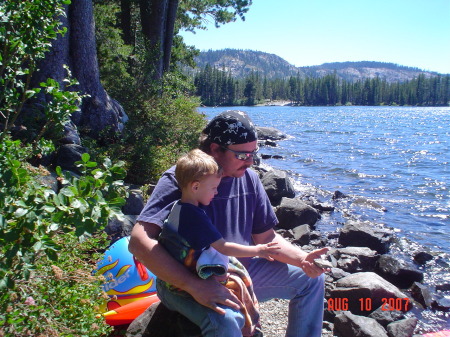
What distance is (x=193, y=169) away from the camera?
2.42m

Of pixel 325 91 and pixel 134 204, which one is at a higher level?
pixel 325 91

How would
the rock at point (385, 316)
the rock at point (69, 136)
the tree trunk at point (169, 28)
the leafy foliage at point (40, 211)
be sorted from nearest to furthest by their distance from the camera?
the leafy foliage at point (40, 211), the rock at point (385, 316), the rock at point (69, 136), the tree trunk at point (169, 28)

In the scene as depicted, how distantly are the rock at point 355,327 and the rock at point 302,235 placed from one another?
12.3ft

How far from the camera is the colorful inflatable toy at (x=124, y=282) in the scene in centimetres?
346

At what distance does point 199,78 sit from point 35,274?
335ft

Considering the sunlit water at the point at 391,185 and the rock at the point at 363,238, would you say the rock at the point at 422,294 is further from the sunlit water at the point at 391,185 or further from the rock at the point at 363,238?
the rock at the point at 363,238

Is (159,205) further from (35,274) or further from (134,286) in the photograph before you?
(134,286)

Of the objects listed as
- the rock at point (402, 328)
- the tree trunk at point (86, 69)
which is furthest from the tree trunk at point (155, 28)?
the rock at point (402, 328)

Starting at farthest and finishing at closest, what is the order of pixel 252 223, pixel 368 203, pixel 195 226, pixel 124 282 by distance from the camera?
pixel 368 203, pixel 124 282, pixel 252 223, pixel 195 226

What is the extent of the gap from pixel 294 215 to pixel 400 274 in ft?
10.1

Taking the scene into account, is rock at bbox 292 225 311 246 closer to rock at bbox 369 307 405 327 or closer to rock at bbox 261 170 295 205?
rock at bbox 261 170 295 205

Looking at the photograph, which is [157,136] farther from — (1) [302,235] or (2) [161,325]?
(2) [161,325]

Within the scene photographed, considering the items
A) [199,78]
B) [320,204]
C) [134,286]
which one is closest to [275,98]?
[199,78]
